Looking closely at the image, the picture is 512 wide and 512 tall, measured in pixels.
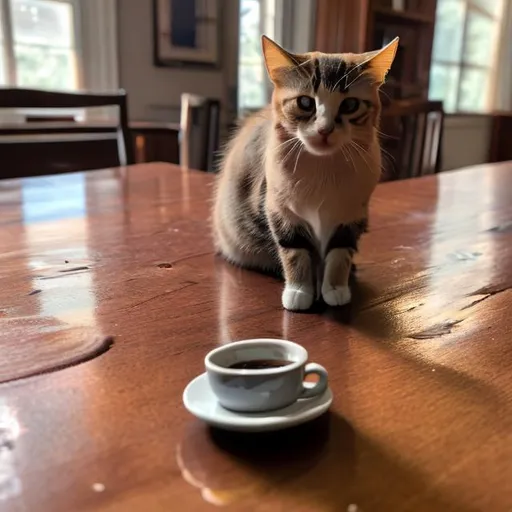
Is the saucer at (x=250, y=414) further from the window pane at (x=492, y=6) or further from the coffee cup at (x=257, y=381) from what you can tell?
the window pane at (x=492, y=6)

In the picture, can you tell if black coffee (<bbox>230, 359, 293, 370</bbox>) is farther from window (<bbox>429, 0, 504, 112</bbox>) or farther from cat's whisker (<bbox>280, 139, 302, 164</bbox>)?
window (<bbox>429, 0, 504, 112</bbox>)

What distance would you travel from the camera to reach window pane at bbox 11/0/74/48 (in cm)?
265

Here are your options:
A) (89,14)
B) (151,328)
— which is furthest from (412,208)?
(89,14)

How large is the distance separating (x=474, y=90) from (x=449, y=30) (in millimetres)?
604

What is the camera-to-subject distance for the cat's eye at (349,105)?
0.72 m

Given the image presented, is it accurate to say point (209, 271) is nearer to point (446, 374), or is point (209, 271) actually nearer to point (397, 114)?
point (446, 374)

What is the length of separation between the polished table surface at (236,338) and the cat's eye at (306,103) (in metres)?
0.26

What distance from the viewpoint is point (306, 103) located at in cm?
73

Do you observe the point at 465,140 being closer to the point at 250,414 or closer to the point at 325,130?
the point at 325,130

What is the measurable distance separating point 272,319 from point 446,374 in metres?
0.23

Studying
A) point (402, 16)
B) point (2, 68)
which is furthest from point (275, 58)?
point (402, 16)

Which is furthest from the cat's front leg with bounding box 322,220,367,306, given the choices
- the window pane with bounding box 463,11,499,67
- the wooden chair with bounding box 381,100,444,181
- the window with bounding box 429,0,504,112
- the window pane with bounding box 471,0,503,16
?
the window pane with bounding box 471,0,503,16

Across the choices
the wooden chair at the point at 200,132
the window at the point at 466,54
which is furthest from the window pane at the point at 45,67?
the window at the point at 466,54

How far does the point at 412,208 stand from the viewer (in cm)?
142
